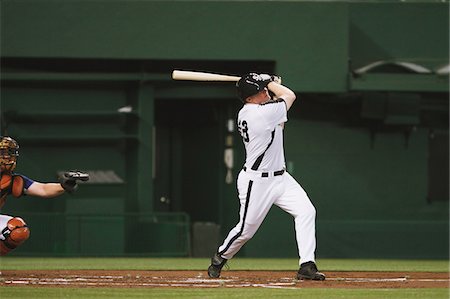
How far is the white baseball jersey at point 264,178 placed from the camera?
37.7ft

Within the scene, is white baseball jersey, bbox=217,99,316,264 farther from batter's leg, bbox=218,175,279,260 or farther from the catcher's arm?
the catcher's arm

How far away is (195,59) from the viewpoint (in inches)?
804

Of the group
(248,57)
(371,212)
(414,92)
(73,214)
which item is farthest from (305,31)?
(73,214)

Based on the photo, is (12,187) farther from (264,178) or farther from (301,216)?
(301,216)

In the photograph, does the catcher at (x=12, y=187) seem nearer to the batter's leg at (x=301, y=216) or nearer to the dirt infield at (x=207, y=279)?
the dirt infield at (x=207, y=279)

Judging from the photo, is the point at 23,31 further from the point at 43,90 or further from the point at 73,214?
the point at 73,214

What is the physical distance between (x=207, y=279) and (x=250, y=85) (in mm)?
2029

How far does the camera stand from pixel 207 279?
1170 centimetres

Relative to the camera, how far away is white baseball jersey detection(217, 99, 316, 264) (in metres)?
11.5

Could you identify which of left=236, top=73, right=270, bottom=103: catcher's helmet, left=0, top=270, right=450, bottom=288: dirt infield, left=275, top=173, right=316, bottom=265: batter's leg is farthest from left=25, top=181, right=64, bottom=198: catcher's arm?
left=275, top=173, right=316, bottom=265: batter's leg

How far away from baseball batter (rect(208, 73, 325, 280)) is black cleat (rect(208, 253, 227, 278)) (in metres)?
0.11

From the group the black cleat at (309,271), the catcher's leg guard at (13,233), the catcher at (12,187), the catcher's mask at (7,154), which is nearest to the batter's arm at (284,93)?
the black cleat at (309,271)

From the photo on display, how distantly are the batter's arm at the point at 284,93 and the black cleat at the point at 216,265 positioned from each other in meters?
1.69

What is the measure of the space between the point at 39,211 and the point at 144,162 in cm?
214
